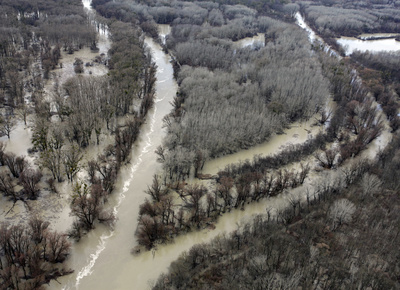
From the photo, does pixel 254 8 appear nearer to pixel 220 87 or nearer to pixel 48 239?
pixel 220 87

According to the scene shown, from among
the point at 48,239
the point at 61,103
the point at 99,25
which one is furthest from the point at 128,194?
the point at 99,25

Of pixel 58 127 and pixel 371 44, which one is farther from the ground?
pixel 371 44

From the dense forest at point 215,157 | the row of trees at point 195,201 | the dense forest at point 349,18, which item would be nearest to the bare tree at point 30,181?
the dense forest at point 215,157

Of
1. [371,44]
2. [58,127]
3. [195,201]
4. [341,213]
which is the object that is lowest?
[195,201]

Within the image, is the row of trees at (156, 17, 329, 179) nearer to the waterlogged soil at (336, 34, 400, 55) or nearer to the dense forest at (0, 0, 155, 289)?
the dense forest at (0, 0, 155, 289)

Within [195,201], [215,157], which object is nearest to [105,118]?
[215,157]

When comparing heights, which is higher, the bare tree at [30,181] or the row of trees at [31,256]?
the bare tree at [30,181]

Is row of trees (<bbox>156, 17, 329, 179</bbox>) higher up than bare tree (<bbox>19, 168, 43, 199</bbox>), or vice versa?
row of trees (<bbox>156, 17, 329, 179</bbox>)

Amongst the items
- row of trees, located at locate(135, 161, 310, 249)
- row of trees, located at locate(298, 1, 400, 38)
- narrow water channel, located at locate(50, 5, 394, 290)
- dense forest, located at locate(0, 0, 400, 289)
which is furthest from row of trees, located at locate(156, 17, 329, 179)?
row of trees, located at locate(298, 1, 400, 38)

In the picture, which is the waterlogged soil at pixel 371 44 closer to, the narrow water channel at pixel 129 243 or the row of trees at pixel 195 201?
the narrow water channel at pixel 129 243

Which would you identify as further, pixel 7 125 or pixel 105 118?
pixel 105 118

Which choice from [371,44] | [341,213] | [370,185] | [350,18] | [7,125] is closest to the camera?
[341,213]

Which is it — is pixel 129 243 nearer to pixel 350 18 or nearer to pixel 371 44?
pixel 371 44
